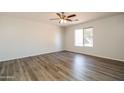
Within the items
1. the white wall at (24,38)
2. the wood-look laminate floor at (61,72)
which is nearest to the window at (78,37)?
the white wall at (24,38)

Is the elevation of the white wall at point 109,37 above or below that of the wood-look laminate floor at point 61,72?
above

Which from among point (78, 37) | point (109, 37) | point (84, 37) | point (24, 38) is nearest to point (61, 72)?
point (109, 37)

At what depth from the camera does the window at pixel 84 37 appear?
627 cm

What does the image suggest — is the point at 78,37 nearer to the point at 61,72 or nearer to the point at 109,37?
the point at 109,37

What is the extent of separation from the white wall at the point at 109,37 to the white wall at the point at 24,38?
2510 mm

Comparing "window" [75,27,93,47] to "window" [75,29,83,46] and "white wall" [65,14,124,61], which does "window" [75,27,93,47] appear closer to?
"window" [75,29,83,46]

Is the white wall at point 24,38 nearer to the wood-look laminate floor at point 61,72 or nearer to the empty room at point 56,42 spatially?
the empty room at point 56,42

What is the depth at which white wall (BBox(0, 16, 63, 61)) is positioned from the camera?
4.75 m

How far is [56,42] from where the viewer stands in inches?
304

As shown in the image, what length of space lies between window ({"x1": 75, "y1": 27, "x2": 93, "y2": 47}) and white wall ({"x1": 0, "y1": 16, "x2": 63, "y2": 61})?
1.60 m

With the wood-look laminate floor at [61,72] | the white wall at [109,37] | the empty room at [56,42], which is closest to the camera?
the wood-look laminate floor at [61,72]
